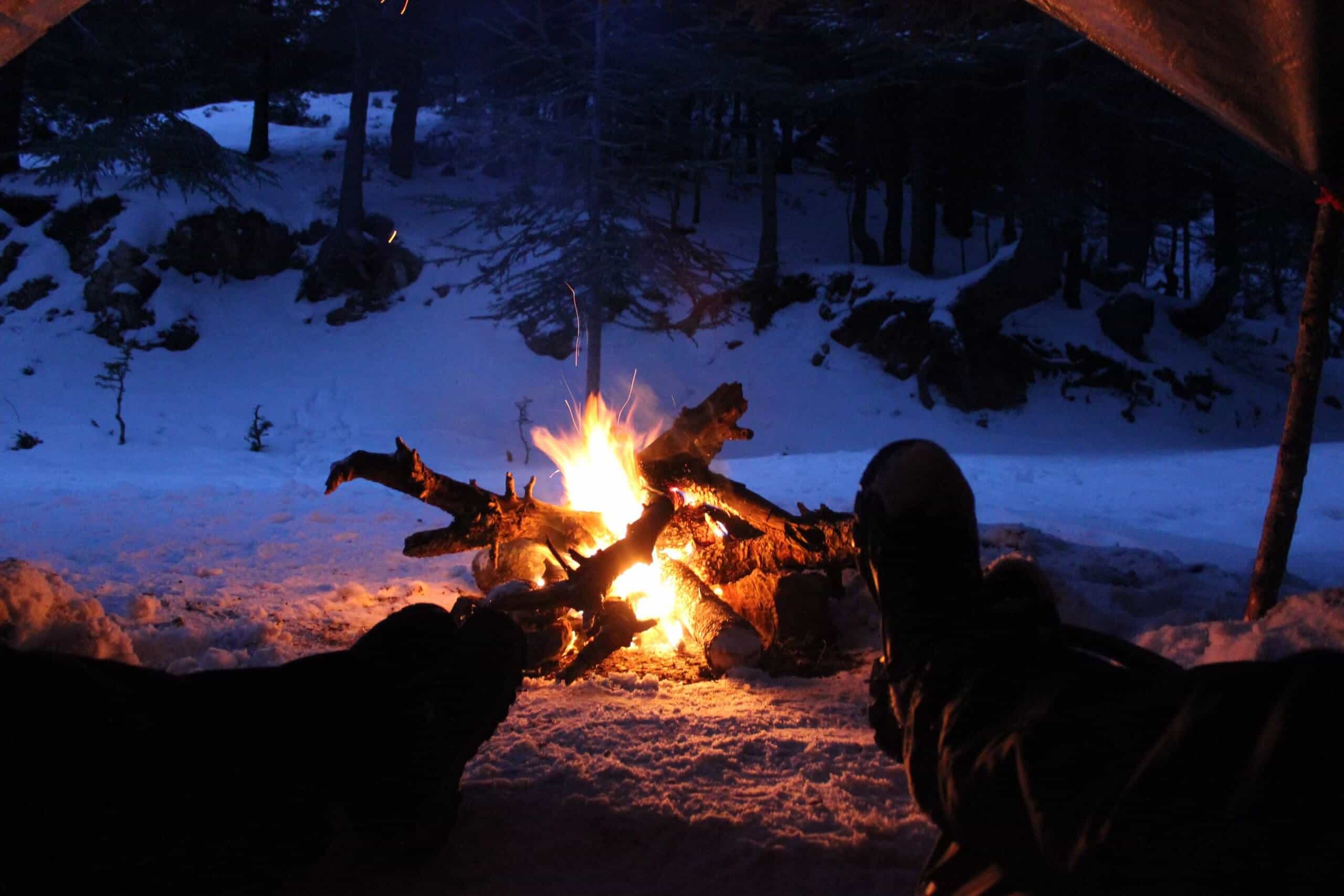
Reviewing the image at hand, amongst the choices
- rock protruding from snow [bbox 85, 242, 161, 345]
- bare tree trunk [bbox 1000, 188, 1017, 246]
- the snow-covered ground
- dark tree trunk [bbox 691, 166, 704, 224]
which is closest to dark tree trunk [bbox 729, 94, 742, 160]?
dark tree trunk [bbox 691, 166, 704, 224]

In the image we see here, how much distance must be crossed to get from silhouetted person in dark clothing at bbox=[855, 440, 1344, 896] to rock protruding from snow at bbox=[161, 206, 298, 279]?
784 inches

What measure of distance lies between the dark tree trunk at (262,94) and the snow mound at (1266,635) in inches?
868

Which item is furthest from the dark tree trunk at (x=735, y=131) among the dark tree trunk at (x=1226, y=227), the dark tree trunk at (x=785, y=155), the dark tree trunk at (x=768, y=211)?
the dark tree trunk at (x=1226, y=227)

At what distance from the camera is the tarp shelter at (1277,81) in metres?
2.28

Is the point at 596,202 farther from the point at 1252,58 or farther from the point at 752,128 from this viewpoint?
the point at 752,128

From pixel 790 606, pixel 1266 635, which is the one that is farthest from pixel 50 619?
pixel 1266 635

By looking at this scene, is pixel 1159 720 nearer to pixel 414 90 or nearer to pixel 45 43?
pixel 45 43

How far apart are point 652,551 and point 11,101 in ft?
52.6

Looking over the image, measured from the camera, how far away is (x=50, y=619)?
2.74 meters

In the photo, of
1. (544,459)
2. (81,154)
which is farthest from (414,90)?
(544,459)

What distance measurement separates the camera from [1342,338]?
2086 centimetres

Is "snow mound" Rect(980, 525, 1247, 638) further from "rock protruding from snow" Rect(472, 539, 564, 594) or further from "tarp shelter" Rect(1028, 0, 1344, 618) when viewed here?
"rock protruding from snow" Rect(472, 539, 564, 594)

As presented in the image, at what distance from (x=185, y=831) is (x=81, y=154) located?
44.7 feet

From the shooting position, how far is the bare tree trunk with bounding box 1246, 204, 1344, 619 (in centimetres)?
339
